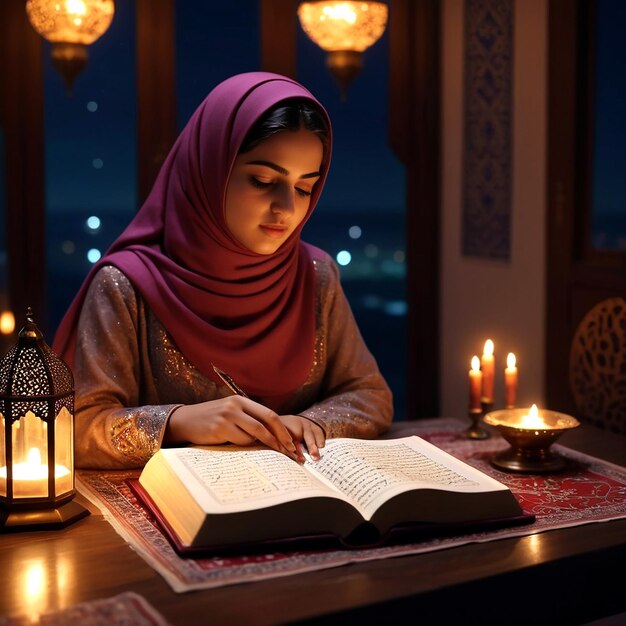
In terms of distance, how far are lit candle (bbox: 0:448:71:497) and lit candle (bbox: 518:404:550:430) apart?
80 centimetres

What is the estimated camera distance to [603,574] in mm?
1378

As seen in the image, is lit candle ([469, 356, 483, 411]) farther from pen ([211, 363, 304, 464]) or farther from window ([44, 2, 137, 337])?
window ([44, 2, 137, 337])

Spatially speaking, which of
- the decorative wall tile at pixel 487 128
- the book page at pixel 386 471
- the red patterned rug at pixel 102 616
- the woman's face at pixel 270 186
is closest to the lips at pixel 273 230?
the woman's face at pixel 270 186

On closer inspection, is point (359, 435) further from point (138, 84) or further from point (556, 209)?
point (138, 84)

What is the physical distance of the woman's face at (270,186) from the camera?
174cm

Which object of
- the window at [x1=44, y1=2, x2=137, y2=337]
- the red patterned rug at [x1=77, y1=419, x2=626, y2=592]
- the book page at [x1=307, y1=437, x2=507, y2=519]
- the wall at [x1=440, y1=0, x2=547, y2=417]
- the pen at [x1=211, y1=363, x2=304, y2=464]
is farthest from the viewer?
the window at [x1=44, y1=2, x2=137, y2=337]

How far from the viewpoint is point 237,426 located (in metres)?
1.60

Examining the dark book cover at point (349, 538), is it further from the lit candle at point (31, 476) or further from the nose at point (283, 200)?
the nose at point (283, 200)

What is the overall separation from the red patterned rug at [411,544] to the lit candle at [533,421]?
0.28 feet

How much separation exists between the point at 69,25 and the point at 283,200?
1.56m

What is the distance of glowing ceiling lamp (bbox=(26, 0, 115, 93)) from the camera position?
2951 mm

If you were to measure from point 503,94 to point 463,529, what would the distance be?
230 centimetres

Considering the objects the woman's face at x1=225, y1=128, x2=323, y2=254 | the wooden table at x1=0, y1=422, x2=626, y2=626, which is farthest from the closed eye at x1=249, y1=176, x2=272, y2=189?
the wooden table at x1=0, y1=422, x2=626, y2=626

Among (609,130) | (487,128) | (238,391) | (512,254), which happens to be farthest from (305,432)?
(487,128)
